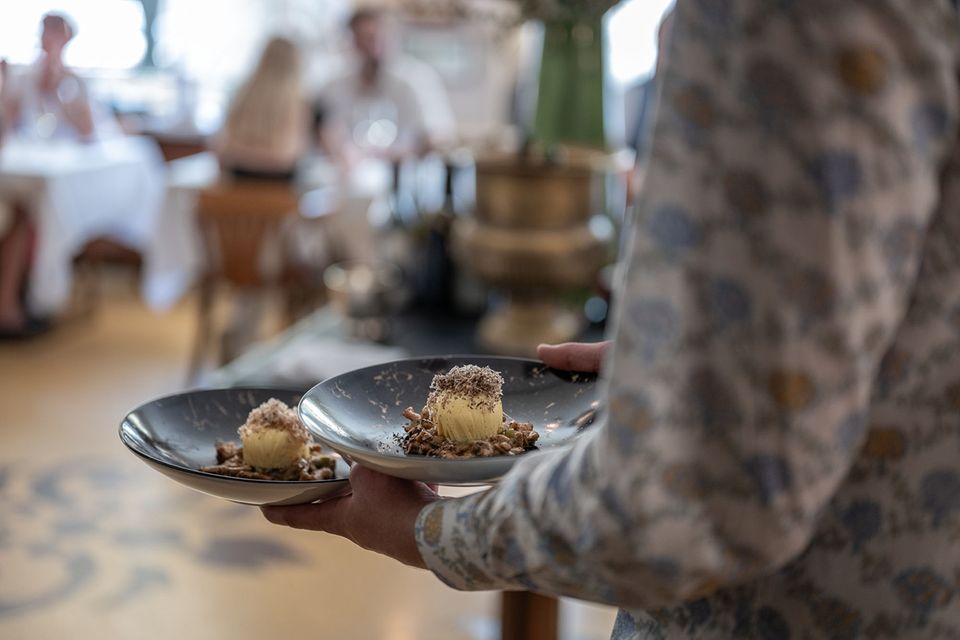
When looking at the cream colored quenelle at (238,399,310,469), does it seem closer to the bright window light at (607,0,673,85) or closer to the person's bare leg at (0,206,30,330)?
the person's bare leg at (0,206,30,330)

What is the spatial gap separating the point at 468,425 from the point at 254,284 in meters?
3.35

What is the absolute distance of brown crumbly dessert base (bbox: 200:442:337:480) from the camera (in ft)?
2.74

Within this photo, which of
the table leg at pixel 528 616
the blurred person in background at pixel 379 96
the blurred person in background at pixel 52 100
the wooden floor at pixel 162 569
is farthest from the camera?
the blurred person in background at pixel 379 96

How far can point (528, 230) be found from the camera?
2461 mm

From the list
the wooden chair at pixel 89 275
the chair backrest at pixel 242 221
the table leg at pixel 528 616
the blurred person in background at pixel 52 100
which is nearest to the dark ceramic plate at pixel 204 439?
the table leg at pixel 528 616


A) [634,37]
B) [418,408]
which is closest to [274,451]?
[418,408]

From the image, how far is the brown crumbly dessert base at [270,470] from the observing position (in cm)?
84

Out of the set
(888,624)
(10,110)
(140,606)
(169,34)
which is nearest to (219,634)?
(140,606)

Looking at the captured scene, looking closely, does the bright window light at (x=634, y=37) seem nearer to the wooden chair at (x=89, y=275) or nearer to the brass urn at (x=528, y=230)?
the wooden chair at (x=89, y=275)

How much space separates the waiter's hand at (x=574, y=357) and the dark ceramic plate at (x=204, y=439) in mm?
203

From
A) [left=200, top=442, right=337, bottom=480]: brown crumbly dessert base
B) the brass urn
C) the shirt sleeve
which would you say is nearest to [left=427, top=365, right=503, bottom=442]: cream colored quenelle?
[left=200, top=442, right=337, bottom=480]: brown crumbly dessert base

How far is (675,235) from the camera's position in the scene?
506 mm

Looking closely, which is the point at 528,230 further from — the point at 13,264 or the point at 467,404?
the point at 13,264

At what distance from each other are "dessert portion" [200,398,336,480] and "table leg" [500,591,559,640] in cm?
88
